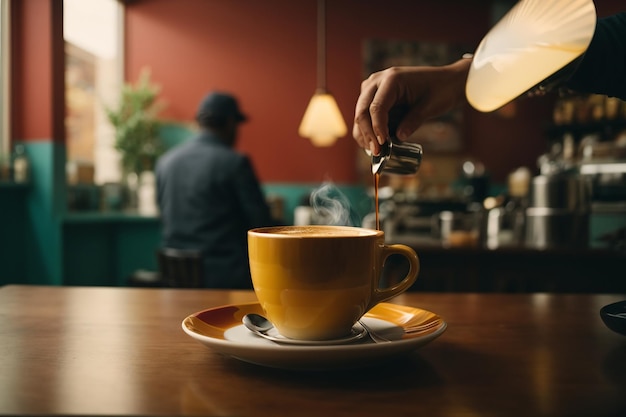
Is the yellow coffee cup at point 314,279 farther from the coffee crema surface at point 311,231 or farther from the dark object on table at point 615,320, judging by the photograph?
the dark object on table at point 615,320

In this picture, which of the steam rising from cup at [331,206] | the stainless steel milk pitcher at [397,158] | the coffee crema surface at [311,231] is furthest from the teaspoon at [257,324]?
the steam rising from cup at [331,206]

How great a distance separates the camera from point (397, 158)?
791 millimetres

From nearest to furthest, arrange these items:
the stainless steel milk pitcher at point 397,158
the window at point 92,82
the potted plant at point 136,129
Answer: the stainless steel milk pitcher at point 397,158
the window at point 92,82
the potted plant at point 136,129

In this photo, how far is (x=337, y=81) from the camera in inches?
226

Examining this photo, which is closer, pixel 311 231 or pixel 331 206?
pixel 311 231

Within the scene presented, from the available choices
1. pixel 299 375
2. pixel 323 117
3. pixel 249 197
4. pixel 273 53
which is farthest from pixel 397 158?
pixel 273 53

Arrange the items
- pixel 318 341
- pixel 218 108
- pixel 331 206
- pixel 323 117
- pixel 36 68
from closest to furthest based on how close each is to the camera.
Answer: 1. pixel 318 341
2. pixel 218 108
3. pixel 36 68
4. pixel 323 117
5. pixel 331 206

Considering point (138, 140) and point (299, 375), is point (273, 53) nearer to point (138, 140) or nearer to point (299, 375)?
point (138, 140)

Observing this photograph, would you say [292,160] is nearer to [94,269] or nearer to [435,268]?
[94,269]

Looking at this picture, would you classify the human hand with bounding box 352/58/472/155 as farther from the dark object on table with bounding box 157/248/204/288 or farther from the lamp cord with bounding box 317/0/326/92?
the lamp cord with bounding box 317/0/326/92

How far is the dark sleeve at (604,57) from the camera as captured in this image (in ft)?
2.67

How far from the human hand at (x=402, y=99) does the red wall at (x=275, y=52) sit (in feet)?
14.7

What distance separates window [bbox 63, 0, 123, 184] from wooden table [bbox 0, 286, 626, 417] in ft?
13.2

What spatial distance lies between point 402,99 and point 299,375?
1.72 feet
